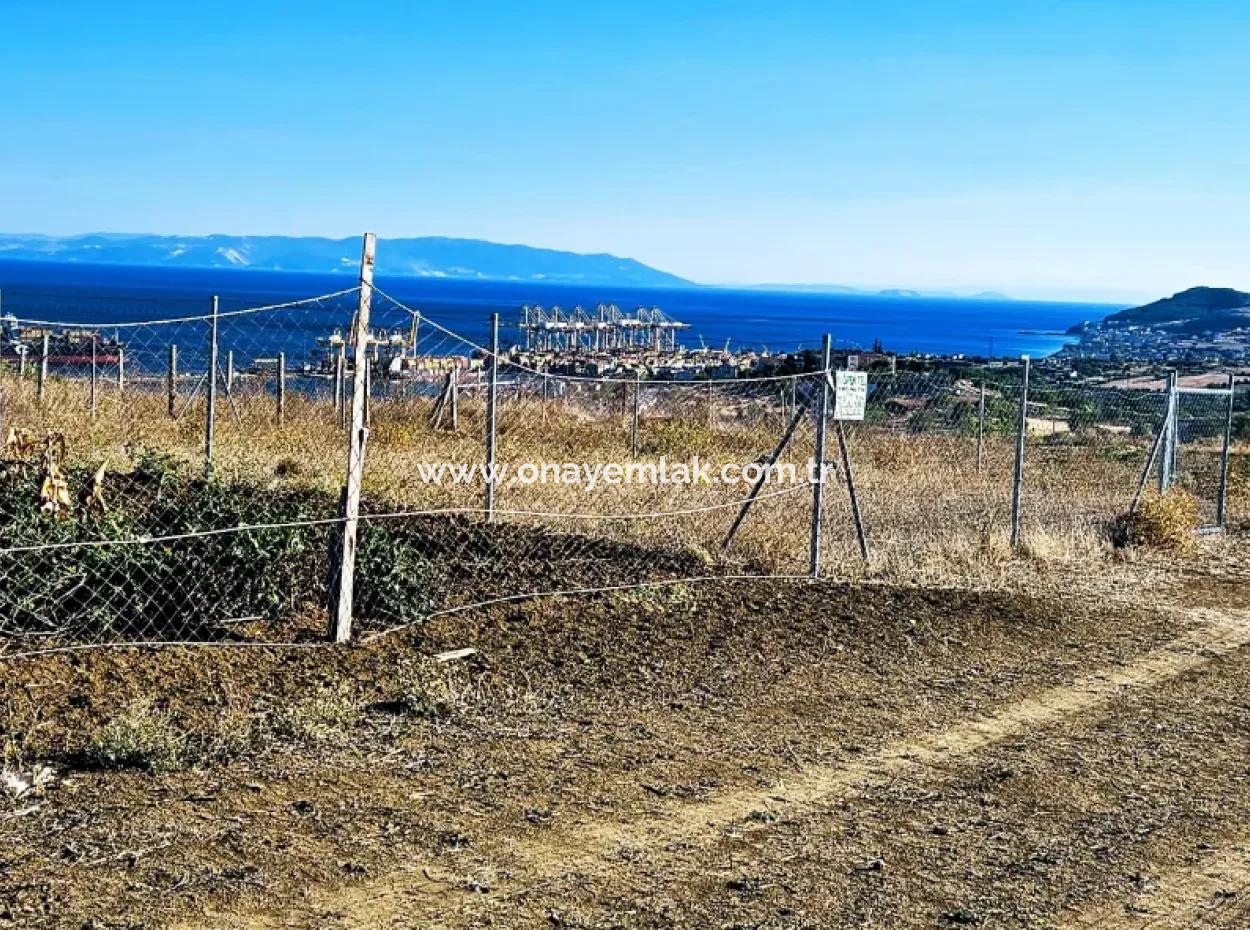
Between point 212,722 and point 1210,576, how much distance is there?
29.7 ft

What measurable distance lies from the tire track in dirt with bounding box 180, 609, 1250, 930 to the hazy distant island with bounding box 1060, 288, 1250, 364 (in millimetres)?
61843

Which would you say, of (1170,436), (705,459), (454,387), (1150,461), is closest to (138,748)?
(1150,461)

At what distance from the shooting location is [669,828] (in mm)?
5180

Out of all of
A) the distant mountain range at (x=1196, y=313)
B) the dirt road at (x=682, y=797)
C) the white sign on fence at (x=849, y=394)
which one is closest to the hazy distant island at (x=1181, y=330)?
the distant mountain range at (x=1196, y=313)

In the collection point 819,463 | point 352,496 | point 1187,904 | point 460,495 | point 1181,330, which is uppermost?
point 1181,330

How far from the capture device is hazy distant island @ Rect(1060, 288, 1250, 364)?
244ft

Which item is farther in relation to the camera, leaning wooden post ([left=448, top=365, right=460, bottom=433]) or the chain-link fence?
leaning wooden post ([left=448, top=365, right=460, bottom=433])

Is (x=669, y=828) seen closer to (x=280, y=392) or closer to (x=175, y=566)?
(x=175, y=566)

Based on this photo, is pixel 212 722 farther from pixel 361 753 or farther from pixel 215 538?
pixel 215 538

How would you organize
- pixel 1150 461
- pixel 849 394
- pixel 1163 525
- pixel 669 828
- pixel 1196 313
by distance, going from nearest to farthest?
1. pixel 669 828
2. pixel 849 394
3. pixel 1163 525
4. pixel 1150 461
5. pixel 1196 313

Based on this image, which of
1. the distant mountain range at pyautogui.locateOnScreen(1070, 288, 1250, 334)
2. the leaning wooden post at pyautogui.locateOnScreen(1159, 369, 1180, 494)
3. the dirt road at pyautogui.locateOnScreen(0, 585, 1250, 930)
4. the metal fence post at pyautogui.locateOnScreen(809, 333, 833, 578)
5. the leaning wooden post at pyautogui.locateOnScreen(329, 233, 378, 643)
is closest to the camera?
the dirt road at pyautogui.locateOnScreen(0, 585, 1250, 930)

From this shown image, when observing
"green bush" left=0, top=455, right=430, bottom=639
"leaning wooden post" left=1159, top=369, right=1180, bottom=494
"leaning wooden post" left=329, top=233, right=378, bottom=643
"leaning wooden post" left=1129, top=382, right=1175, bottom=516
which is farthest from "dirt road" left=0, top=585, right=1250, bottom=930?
"leaning wooden post" left=1159, top=369, right=1180, bottom=494

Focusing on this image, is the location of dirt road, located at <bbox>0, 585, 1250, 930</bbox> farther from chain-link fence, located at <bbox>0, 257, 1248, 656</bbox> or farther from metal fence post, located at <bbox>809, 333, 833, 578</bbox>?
metal fence post, located at <bbox>809, 333, 833, 578</bbox>

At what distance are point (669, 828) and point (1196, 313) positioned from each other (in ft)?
442
